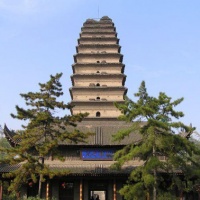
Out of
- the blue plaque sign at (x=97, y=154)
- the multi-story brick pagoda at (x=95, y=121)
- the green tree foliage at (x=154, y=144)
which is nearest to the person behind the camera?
the green tree foliage at (x=154, y=144)

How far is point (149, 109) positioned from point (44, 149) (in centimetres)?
465

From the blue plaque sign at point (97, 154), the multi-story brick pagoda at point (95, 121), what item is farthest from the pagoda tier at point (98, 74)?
the blue plaque sign at point (97, 154)

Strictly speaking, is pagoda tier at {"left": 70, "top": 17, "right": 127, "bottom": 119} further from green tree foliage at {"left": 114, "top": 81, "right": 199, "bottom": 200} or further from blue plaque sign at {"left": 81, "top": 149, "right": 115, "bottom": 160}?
green tree foliage at {"left": 114, "top": 81, "right": 199, "bottom": 200}

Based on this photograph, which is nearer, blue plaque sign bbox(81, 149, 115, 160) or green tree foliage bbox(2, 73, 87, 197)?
green tree foliage bbox(2, 73, 87, 197)

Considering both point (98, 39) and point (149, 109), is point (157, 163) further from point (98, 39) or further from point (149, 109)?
point (98, 39)

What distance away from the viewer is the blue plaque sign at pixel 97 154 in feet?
65.6

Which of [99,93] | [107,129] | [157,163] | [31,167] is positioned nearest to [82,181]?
[107,129]

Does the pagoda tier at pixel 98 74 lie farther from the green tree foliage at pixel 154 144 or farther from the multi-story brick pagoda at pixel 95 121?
the green tree foliage at pixel 154 144

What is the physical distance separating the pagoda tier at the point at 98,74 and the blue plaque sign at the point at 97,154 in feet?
20.7

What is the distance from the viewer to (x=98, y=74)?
91.7ft

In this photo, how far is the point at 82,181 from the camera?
19.3m

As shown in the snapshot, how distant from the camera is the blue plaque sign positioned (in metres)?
20.0

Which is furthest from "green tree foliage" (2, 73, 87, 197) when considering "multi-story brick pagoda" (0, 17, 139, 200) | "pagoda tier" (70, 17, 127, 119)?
"pagoda tier" (70, 17, 127, 119)

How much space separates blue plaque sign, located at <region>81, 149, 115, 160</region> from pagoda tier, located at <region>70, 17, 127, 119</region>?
630 centimetres
